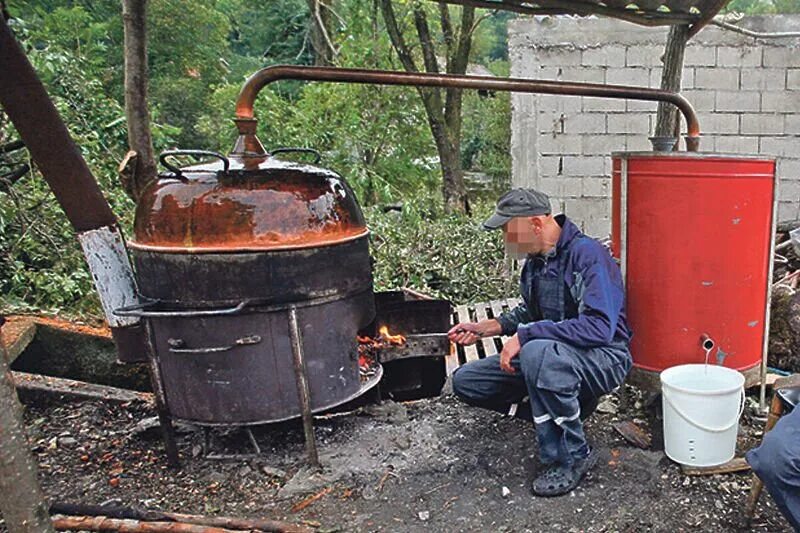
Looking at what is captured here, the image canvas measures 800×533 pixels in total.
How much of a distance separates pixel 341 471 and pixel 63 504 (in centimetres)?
127

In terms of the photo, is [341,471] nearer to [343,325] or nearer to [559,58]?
[343,325]

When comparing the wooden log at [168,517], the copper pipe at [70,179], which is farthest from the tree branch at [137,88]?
the wooden log at [168,517]

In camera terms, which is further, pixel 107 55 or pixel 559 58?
pixel 107 55

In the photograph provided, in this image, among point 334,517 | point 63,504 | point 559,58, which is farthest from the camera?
point 559,58

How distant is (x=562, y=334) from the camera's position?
281 centimetres

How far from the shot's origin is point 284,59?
1728 centimetres

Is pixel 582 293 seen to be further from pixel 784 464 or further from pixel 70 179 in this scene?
pixel 70 179

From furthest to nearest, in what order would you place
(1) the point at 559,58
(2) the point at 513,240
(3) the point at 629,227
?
(1) the point at 559,58 < (3) the point at 629,227 < (2) the point at 513,240

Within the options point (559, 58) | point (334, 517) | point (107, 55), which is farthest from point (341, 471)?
point (107, 55)

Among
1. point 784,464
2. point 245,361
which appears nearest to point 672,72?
point 784,464

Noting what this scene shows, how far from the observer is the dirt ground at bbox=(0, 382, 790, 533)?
8.78 feet

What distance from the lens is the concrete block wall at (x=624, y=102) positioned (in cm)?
587

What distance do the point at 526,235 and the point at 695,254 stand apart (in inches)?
35.7

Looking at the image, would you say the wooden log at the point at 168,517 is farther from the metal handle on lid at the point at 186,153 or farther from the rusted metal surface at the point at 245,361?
the metal handle on lid at the point at 186,153
